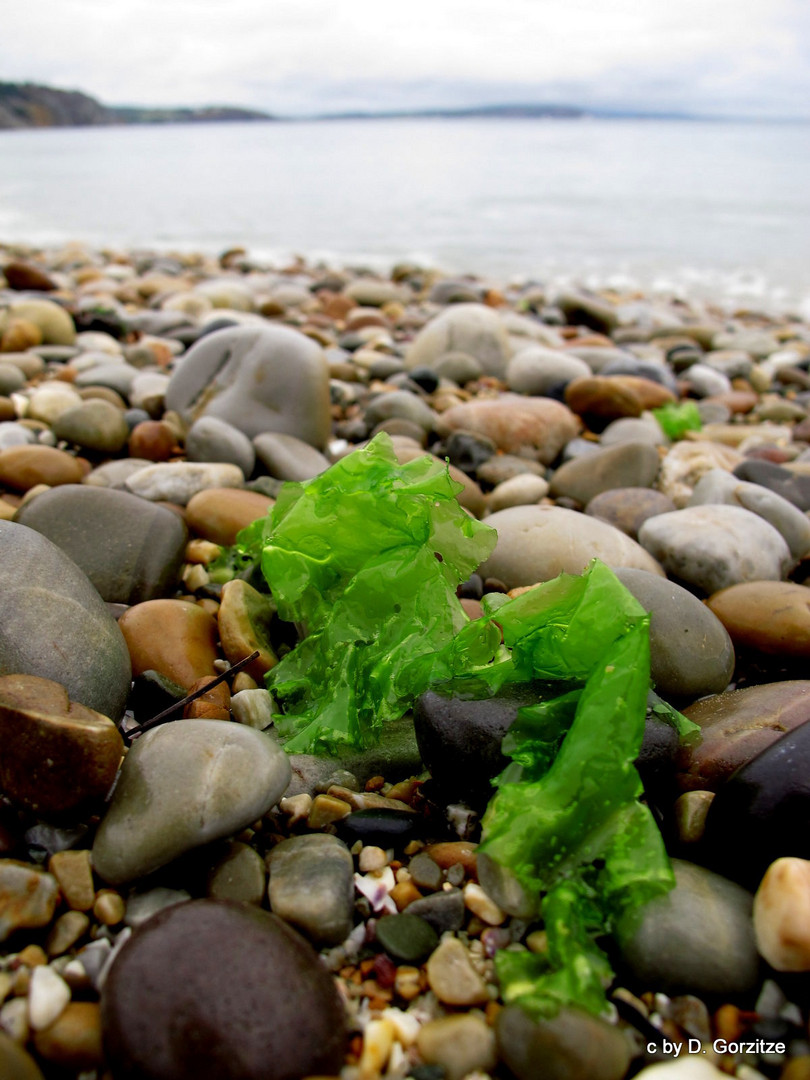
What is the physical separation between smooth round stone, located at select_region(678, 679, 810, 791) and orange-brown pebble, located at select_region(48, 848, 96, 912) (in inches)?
54.3

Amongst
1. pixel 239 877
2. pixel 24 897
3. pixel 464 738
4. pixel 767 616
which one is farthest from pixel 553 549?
pixel 24 897

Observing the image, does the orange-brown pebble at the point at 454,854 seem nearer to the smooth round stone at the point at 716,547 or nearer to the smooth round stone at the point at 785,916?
the smooth round stone at the point at 785,916

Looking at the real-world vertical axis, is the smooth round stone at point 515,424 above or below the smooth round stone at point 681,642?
above

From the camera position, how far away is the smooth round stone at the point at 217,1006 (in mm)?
1268

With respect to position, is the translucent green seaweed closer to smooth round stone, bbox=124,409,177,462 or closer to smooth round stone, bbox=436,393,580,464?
smooth round stone, bbox=124,409,177,462

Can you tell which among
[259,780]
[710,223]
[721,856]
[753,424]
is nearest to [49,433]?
[259,780]

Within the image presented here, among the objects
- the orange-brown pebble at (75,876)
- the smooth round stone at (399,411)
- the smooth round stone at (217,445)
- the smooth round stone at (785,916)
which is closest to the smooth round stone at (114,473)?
the smooth round stone at (217,445)

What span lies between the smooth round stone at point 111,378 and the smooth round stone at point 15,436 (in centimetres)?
84

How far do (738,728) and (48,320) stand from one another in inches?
222

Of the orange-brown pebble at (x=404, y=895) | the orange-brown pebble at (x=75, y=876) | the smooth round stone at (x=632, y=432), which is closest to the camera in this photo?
the orange-brown pebble at (x=75, y=876)

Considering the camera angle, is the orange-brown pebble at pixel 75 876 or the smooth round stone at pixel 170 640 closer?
the orange-brown pebble at pixel 75 876

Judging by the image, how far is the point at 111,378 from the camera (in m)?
4.75

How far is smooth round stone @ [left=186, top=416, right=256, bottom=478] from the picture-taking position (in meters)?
3.67

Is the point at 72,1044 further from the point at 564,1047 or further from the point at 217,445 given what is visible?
the point at 217,445
